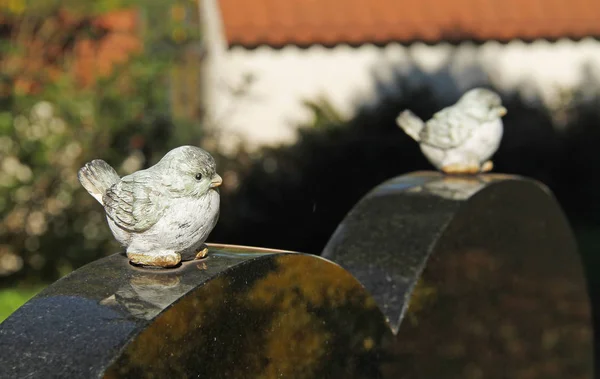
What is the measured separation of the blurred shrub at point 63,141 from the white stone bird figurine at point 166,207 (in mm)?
4882

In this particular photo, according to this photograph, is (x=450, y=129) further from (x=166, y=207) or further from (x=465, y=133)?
(x=166, y=207)

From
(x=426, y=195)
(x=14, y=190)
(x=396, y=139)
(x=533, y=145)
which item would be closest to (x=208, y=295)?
(x=426, y=195)

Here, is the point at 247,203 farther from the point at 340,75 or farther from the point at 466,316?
the point at 466,316

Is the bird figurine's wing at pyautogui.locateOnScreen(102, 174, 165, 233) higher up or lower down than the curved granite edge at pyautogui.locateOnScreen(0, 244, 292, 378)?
higher up

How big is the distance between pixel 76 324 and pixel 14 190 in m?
5.18

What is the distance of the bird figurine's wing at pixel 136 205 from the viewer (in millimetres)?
2654

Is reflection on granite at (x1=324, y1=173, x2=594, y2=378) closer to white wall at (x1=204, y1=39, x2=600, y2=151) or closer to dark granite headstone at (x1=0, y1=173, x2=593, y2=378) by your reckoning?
dark granite headstone at (x1=0, y1=173, x2=593, y2=378)

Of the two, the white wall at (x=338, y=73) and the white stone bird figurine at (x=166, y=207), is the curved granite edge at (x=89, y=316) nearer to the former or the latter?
the white stone bird figurine at (x=166, y=207)

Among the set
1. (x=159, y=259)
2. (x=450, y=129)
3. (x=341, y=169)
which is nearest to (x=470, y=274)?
(x=450, y=129)

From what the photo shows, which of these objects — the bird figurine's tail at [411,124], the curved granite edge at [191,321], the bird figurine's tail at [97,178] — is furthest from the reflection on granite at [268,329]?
the bird figurine's tail at [411,124]

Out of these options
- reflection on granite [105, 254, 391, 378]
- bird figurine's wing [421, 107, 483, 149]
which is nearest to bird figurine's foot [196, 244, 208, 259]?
reflection on granite [105, 254, 391, 378]

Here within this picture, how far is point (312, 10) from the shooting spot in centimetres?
1098

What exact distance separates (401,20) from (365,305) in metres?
8.33

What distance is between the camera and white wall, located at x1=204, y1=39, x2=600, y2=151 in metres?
10.7
